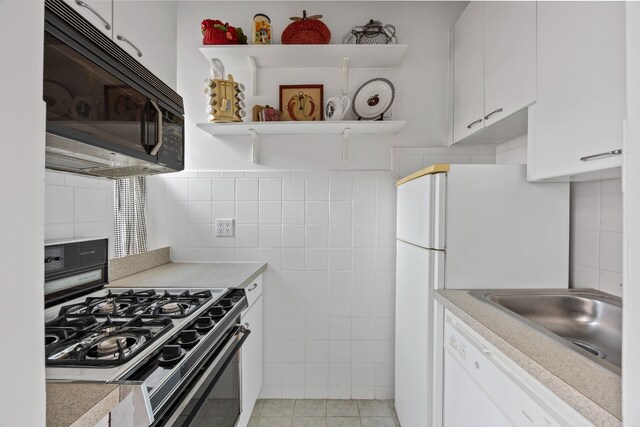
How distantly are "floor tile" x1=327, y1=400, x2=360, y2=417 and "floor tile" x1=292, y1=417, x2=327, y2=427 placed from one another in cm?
7

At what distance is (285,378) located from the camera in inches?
88.5

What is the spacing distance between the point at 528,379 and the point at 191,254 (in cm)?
201

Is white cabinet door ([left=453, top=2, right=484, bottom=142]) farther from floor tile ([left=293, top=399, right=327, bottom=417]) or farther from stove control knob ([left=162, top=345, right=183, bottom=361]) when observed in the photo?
floor tile ([left=293, top=399, right=327, bottom=417])

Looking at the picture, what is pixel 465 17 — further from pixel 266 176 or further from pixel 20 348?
pixel 20 348

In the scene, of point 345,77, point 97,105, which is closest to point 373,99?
point 345,77

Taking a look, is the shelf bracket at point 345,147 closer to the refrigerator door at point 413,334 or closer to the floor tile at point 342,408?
the refrigerator door at point 413,334

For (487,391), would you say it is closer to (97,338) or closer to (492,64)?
(97,338)

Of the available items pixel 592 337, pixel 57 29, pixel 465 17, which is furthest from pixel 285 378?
pixel 465 17

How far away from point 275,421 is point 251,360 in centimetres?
46

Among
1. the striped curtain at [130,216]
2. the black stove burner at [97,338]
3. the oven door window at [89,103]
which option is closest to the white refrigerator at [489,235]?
the black stove burner at [97,338]

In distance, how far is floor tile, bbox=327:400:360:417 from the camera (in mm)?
2076

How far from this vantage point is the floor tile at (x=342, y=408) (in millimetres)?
2076

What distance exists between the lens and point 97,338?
941mm

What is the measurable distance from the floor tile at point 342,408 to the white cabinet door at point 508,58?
6.15 ft
